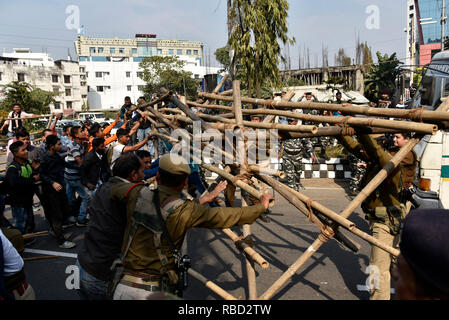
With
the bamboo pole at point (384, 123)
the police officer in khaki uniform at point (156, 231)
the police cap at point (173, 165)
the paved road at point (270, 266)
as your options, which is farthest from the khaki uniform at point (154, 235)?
the paved road at point (270, 266)

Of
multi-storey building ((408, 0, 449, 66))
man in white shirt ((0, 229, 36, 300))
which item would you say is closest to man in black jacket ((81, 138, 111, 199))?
man in white shirt ((0, 229, 36, 300))

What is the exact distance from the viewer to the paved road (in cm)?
434

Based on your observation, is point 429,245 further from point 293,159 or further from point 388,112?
point 293,159

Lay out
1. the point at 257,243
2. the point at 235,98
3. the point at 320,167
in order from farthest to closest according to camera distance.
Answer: the point at 320,167 → the point at 257,243 → the point at 235,98

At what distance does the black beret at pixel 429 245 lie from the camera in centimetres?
106

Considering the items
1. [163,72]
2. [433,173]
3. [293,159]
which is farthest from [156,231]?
[163,72]

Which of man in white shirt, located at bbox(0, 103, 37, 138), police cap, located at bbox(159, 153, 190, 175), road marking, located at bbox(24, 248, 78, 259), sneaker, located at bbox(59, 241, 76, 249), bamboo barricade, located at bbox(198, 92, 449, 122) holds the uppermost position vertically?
man in white shirt, located at bbox(0, 103, 37, 138)

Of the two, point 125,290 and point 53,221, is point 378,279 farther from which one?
point 53,221

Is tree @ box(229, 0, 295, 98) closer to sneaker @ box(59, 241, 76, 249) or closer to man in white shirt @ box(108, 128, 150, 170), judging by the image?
man in white shirt @ box(108, 128, 150, 170)

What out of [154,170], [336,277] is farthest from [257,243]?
[154,170]

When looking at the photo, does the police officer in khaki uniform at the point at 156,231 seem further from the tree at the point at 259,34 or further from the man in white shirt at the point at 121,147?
the tree at the point at 259,34

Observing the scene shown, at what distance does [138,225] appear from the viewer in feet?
8.09

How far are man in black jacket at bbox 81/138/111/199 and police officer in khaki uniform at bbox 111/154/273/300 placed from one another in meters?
4.01
